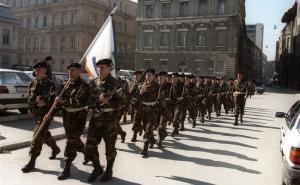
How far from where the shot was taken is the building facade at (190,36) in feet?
158

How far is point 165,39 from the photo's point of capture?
174ft

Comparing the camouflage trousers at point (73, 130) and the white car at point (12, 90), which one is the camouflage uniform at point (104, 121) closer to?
the camouflage trousers at point (73, 130)

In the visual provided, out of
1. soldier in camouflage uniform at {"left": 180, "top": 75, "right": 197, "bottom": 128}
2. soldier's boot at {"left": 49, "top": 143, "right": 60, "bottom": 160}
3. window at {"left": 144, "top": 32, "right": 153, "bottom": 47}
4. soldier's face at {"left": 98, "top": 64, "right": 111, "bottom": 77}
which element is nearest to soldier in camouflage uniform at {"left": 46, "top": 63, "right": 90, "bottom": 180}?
soldier's face at {"left": 98, "top": 64, "right": 111, "bottom": 77}

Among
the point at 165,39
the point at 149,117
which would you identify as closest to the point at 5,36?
the point at 165,39

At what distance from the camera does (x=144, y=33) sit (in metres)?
54.5

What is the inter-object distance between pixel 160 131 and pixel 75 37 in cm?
5308

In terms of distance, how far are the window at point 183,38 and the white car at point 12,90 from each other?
40743mm

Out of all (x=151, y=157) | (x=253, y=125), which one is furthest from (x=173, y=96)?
(x=253, y=125)

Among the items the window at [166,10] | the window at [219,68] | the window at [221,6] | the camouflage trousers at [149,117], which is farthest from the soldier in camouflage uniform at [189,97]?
the window at [166,10]

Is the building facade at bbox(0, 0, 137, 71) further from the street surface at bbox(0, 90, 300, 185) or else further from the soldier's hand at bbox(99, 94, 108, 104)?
the soldier's hand at bbox(99, 94, 108, 104)

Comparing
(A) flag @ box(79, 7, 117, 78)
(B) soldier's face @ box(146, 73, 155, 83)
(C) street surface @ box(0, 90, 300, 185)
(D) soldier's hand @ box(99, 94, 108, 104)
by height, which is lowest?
(C) street surface @ box(0, 90, 300, 185)

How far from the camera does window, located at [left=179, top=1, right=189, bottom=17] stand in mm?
51281

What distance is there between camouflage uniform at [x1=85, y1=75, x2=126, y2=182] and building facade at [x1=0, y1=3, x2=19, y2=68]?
3932 centimetres

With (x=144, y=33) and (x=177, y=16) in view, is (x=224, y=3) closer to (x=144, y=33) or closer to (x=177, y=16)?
(x=177, y=16)
